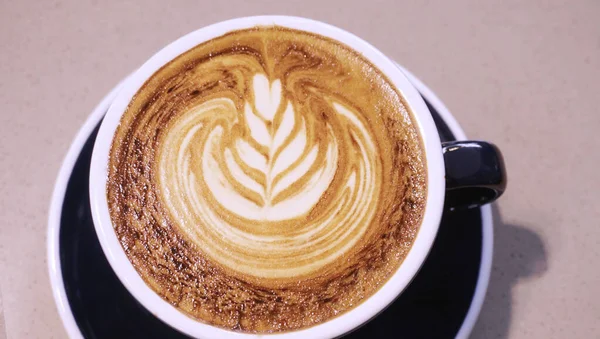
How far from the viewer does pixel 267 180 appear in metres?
0.76

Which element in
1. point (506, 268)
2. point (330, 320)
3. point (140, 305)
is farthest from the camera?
point (506, 268)

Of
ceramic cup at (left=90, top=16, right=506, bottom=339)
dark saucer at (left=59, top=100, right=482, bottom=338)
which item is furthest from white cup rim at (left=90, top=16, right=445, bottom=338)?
dark saucer at (left=59, top=100, right=482, bottom=338)

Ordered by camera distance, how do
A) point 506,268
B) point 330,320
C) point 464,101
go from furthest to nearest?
point 464,101, point 506,268, point 330,320

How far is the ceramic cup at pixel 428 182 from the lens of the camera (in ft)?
2.25

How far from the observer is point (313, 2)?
1208 millimetres

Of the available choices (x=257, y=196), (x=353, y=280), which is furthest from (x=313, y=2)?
(x=353, y=280)

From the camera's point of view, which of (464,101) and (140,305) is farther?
(464,101)

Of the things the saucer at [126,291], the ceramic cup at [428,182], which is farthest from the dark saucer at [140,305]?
the ceramic cup at [428,182]

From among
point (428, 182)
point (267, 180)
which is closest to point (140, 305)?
point (267, 180)

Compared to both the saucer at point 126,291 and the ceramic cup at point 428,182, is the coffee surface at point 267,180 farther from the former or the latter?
the saucer at point 126,291

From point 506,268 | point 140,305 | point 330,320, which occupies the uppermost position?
point 140,305

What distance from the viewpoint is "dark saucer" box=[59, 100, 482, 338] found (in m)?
0.85

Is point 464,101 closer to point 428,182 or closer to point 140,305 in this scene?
point 428,182

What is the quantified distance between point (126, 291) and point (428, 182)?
0.53m
